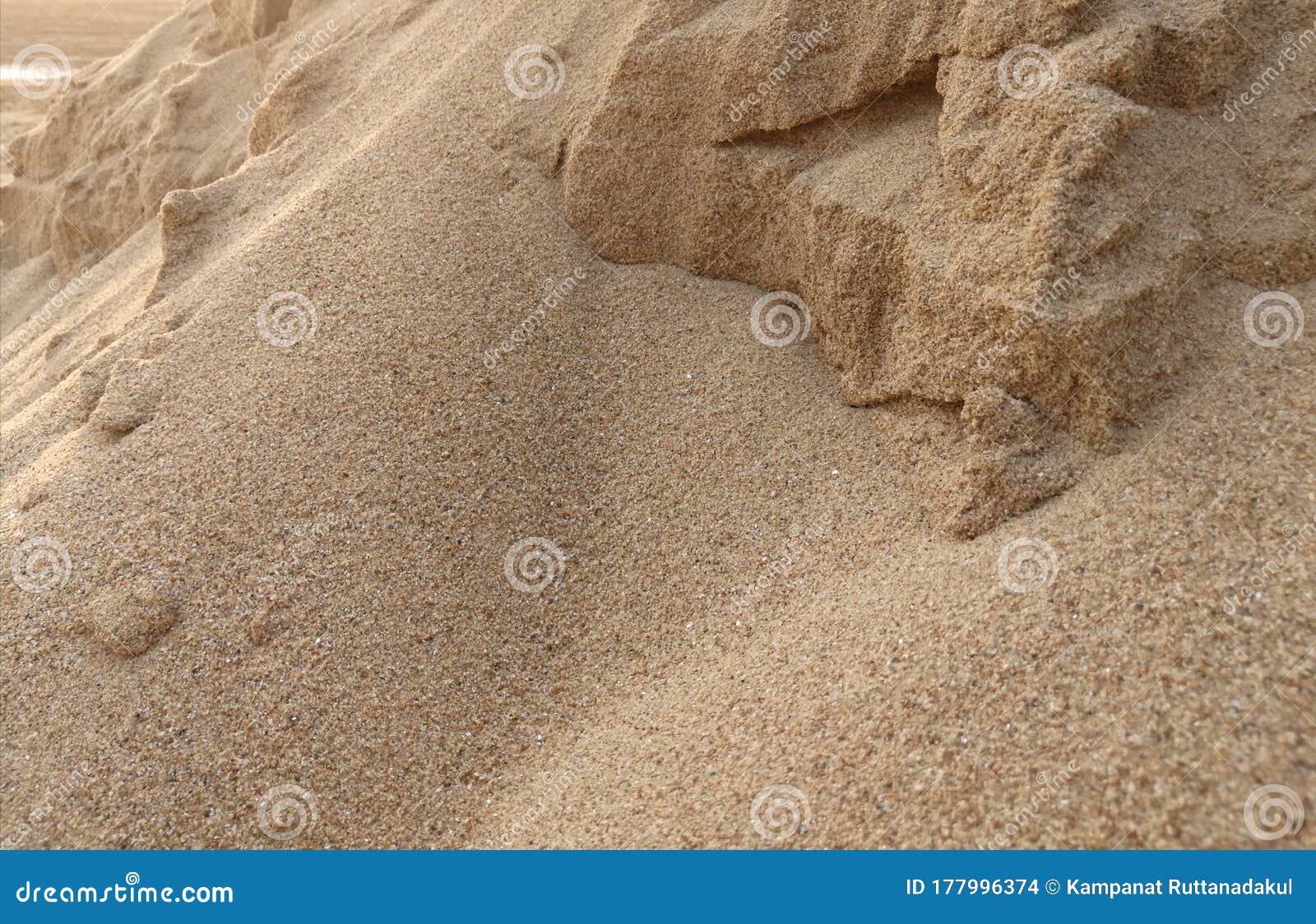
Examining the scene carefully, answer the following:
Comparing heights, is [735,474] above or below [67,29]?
below

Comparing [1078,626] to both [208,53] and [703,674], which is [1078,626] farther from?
[208,53]

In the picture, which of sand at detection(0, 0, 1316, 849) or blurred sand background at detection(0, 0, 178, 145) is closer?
sand at detection(0, 0, 1316, 849)

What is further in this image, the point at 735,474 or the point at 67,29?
the point at 67,29

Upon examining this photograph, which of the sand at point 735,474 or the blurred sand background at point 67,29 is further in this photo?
the blurred sand background at point 67,29

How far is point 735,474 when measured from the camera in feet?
9.55

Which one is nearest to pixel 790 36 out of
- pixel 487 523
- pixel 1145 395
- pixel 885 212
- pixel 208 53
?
pixel 885 212

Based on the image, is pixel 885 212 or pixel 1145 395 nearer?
pixel 1145 395

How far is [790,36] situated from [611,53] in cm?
83

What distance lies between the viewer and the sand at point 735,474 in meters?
2.05

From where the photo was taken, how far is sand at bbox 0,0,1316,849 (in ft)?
6.72

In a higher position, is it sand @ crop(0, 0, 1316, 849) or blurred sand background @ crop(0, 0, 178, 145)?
blurred sand background @ crop(0, 0, 178, 145)

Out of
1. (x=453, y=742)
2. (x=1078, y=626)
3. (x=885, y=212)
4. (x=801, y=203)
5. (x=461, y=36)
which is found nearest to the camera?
(x=1078, y=626)

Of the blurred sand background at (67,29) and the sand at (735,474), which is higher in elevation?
the blurred sand background at (67,29)

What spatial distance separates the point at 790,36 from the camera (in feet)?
10.3
